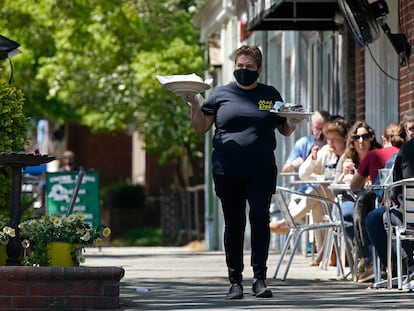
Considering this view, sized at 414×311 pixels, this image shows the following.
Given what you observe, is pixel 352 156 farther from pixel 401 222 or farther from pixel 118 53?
pixel 118 53

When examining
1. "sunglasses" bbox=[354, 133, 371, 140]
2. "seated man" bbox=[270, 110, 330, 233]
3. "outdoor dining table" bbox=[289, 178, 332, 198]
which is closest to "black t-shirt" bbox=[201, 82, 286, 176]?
"sunglasses" bbox=[354, 133, 371, 140]

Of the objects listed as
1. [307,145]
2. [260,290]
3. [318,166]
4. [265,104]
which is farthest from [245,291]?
[307,145]

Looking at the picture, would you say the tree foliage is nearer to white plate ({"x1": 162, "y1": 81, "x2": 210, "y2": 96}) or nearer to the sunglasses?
the sunglasses

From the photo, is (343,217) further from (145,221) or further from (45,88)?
(145,221)

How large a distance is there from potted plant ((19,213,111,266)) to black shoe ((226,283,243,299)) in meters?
1.04

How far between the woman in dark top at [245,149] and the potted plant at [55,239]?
40.8 inches

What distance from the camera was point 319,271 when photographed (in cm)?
1542

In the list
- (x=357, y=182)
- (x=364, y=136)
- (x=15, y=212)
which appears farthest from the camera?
(x=364, y=136)

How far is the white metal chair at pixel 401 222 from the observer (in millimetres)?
11656

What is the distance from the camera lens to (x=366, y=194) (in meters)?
13.2

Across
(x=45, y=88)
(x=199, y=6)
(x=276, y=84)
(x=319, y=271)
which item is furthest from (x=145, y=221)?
(x=319, y=271)

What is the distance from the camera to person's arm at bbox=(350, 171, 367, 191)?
42.8 feet

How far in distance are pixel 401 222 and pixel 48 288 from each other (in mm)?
3118

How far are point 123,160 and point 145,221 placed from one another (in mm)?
15457
